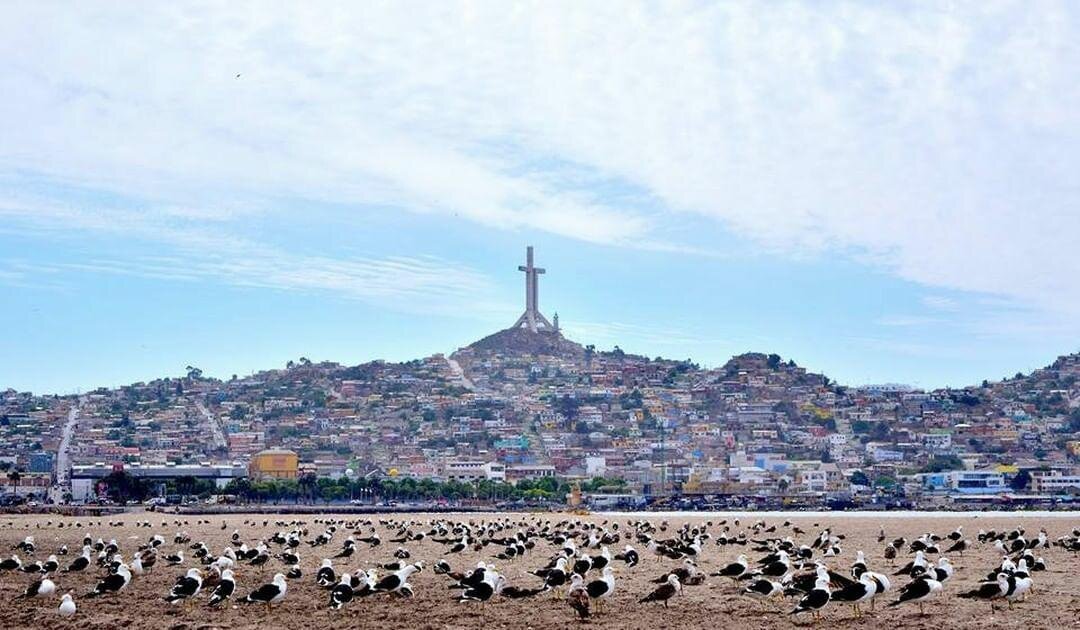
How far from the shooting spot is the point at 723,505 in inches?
3049

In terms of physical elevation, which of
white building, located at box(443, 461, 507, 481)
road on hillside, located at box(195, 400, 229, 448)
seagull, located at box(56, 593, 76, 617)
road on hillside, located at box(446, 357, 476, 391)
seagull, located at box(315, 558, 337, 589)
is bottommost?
seagull, located at box(56, 593, 76, 617)

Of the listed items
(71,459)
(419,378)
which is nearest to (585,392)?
(419,378)

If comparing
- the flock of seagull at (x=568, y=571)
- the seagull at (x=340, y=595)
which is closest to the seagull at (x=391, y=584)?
the flock of seagull at (x=568, y=571)

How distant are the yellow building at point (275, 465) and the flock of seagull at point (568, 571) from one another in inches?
2908

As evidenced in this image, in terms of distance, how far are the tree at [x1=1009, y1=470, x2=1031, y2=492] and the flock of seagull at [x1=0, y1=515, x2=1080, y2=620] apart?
75.3 m

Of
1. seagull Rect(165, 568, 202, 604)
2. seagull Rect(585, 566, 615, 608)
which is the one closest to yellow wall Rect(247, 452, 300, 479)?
seagull Rect(165, 568, 202, 604)

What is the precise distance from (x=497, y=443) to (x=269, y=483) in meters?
43.1

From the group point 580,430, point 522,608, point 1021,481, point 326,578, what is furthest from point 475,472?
point 522,608

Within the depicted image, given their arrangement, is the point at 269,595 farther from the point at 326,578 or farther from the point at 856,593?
the point at 856,593

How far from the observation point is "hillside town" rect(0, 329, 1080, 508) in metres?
101

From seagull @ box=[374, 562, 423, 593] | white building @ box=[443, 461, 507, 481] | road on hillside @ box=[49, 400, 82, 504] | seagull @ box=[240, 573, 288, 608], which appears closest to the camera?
seagull @ box=[240, 573, 288, 608]

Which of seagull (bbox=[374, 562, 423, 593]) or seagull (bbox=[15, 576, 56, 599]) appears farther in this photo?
seagull (bbox=[15, 576, 56, 599])

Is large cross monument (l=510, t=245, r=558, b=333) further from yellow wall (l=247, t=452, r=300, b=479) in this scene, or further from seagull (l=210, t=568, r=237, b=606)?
seagull (l=210, t=568, r=237, b=606)

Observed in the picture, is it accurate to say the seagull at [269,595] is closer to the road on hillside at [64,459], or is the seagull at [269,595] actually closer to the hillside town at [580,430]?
the hillside town at [580,430]
